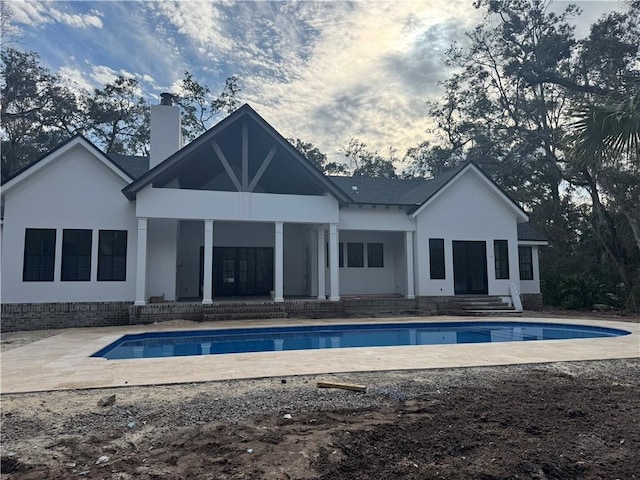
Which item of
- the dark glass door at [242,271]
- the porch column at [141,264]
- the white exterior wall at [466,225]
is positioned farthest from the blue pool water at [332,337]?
the dark glass door at [242,271]

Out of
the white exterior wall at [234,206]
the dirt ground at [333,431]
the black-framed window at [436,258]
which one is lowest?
the dirt ground at [333,431]

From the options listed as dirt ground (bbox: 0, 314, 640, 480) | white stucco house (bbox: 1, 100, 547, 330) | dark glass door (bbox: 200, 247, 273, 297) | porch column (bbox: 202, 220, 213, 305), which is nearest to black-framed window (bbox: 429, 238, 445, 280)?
white stucco house (bbox: 1, 100, 547, 330)

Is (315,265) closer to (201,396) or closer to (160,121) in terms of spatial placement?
(160,121)

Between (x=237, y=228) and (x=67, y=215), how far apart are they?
6.82 meters

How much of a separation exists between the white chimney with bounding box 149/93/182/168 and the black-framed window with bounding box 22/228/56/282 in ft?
15.1

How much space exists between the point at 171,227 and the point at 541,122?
76.6 feet

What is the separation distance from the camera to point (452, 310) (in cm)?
1728

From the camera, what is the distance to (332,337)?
1248cm

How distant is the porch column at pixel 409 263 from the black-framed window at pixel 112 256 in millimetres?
10853

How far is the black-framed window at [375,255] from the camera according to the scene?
2023cm

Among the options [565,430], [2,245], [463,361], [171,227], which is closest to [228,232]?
[171,227]

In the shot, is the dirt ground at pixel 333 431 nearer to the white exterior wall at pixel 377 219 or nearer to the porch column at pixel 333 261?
the porch column at pixel 333 261

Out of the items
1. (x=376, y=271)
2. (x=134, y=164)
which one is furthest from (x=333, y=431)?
(x=134, y=164)

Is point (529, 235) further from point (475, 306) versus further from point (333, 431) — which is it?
point (333, 431)
